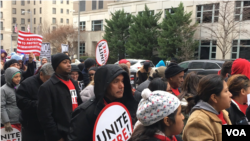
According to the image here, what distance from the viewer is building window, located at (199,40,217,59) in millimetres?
28312

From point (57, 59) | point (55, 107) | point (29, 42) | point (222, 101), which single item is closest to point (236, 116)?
point (222, 101)

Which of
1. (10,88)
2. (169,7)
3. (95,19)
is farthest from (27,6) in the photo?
(10,88)

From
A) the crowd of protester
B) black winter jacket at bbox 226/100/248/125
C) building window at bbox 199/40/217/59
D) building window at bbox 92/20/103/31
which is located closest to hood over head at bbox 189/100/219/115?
the crowd of protester

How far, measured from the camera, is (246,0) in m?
24.1

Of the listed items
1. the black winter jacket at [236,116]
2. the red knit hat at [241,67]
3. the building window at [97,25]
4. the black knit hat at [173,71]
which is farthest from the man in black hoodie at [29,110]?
the building window at [97,25]

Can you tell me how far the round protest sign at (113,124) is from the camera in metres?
2.46

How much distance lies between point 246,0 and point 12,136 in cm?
2504

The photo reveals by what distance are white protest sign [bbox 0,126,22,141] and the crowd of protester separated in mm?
103

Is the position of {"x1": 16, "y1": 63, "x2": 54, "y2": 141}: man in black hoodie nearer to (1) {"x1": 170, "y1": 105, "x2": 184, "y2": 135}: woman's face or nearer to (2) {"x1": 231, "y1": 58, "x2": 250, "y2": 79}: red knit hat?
(1) {"x1": 170, "y1": 105, "x2": 184, "y2": 135}: woman's face

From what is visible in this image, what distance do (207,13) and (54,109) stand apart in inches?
1016

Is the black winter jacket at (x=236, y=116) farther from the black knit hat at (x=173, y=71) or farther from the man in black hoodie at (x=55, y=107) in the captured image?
the man in black hoodie at (x=55, y=107)

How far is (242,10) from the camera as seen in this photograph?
77.2 ft

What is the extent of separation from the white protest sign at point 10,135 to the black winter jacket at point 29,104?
26.6 inches

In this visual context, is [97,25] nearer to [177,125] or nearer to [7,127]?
[7,127]
